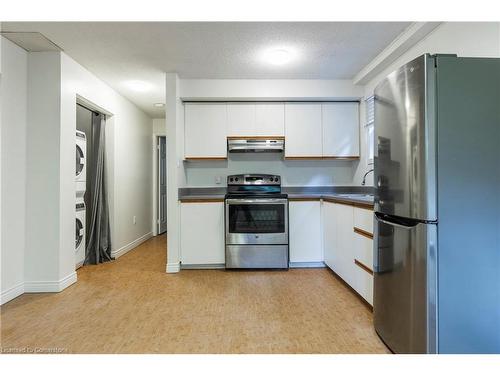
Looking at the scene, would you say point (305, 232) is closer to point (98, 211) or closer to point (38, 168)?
point (98, 211)

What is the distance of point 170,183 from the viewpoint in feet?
10.3

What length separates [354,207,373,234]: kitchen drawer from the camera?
6.81 ft

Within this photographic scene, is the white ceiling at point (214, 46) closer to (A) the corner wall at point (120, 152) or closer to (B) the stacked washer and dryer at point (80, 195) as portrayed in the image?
(A) the corner wall at point (120, 152)

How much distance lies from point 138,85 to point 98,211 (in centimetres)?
169

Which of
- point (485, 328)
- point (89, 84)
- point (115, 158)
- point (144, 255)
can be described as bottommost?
point (144, 255)

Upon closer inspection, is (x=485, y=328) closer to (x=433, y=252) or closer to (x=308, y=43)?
(x=433, y=252)

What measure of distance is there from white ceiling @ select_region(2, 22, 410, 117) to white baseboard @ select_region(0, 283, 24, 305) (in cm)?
216

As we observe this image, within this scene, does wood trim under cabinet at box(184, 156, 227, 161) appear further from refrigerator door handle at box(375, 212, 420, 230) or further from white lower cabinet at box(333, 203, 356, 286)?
refrigerator door handle at box(375, 212, 420, 230)

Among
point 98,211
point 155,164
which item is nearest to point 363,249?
point 98,211

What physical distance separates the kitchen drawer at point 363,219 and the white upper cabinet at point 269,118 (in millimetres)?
1610

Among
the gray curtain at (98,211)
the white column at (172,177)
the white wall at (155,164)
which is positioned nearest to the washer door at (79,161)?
the gray curtain at (98,211)

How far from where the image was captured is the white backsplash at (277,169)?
3.77 metres
